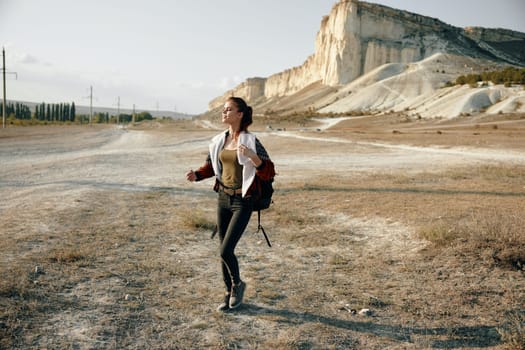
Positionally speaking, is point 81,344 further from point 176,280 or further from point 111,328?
point 176,280

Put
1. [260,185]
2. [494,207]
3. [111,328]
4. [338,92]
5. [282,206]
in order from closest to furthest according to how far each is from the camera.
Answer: [111,328] < [260,185] < [494,207] < [282,206] < [338,92]

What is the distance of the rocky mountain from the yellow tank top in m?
71.7

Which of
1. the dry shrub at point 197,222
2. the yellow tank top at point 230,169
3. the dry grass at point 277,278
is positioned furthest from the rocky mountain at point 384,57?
the yellow tank top at point 230,169

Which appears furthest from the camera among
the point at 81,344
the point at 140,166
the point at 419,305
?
the point at 140,166

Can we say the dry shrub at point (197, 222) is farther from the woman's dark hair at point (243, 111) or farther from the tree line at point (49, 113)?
the tree line at point (49, 113)

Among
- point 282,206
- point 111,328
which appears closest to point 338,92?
point 282,206

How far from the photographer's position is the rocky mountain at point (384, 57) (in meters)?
81.9

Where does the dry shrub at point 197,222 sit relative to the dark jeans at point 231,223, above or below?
below

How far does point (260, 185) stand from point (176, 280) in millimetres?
1901

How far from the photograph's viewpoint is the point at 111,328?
4008mm

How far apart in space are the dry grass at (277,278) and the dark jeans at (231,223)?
1.64ft

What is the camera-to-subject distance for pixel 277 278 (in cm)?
552

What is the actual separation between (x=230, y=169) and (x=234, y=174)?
8cm


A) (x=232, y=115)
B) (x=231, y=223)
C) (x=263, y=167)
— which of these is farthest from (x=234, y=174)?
(x=232, y=115)
